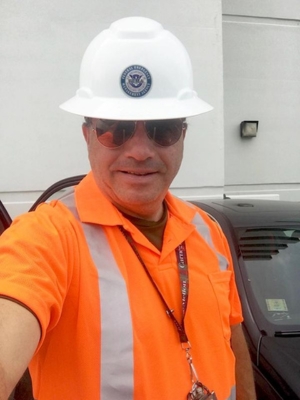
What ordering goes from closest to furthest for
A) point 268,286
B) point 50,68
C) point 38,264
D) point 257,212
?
point 38,264
point 268,286
point 257,212
point 50,68

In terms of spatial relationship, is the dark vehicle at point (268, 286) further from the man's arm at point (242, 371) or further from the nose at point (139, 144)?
the nose at point (139, 144)

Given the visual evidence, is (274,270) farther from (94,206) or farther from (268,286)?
(94,206)

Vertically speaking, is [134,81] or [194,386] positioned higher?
[134,81]

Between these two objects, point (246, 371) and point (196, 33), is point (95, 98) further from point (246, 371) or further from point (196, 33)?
point (196, 33)

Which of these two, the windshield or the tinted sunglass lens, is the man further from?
the windshield

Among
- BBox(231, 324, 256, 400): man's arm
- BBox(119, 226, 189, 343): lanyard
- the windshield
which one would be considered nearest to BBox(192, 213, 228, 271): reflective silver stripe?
BBox(119, 226, 189, 343): lanyard

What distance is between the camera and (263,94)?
7.24 m

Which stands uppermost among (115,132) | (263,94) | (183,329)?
(263,94)

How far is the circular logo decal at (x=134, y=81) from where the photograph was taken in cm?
144

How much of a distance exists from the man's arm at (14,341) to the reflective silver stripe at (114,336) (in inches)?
7.9

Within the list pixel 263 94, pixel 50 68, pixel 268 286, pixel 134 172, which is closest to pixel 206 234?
pixel 134 172

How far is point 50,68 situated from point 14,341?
4684 millimetres

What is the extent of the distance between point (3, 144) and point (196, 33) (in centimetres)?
224

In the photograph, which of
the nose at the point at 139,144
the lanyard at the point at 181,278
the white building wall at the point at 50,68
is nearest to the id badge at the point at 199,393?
Result: the lanyard at the point at 181,278
